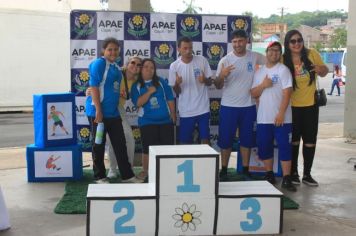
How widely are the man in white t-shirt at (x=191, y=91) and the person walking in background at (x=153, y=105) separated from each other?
0.48ft

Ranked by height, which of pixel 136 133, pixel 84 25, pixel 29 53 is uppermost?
pixel 84 25

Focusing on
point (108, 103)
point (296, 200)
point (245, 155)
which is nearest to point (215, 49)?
point (245, 155)

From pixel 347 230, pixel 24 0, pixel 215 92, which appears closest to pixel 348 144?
pixel 215 92

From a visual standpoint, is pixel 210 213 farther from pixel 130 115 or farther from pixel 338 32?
pixel 338 32

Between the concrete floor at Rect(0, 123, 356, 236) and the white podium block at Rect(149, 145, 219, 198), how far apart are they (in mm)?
809

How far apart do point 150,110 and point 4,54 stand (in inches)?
385

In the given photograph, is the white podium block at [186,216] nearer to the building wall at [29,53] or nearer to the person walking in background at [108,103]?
the person walking in background at [108,103]

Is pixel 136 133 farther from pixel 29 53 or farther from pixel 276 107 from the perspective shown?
pixel 29 53

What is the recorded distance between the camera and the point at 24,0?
51.4 feet

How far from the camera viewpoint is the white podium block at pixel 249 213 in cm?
407

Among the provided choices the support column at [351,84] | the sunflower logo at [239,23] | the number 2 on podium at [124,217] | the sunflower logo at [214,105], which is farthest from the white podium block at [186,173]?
the support column at [351,84]

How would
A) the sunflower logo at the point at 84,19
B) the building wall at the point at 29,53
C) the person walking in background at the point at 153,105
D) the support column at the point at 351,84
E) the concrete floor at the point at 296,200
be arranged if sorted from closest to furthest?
the concrete floor at the point at 296,200
the person walking in background at the point at 153,105
the sunflower logo at the point at 84,19
the support column at the point at 351,84
the building wall at the point at 29,53

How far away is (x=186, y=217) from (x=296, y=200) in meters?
1.64

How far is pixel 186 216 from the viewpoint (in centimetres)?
402
